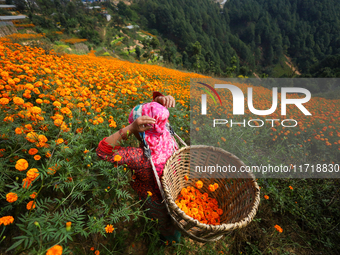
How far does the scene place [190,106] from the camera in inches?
118

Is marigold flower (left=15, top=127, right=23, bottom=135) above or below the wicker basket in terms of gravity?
above

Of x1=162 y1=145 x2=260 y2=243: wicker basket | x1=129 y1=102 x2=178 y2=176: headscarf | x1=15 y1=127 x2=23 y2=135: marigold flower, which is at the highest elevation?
x1=15 y1=127 x2=23 y2=135: marigold flower

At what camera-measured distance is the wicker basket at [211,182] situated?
3.47ft

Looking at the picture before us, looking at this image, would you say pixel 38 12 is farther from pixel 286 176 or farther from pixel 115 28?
pixel 286 176

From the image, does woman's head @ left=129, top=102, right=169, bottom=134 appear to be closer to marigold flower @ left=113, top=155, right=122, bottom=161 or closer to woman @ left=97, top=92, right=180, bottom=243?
woman @ left=97, top=92, right=180, bottom=243

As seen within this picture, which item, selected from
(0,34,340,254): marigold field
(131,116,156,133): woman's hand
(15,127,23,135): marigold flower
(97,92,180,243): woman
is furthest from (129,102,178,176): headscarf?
(15,127,23,135): marigold flower

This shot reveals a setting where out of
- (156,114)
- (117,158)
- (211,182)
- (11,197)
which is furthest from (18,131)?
(211,182)

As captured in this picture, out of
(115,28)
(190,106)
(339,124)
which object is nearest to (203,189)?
(190,106)

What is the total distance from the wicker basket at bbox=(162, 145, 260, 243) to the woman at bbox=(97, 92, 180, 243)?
0.43 ft

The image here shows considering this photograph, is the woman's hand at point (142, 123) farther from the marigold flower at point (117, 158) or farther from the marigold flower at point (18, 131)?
the marigold flower at point (18, 131)

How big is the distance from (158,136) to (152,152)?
0.50 ft

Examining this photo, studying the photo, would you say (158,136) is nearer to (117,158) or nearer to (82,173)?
(117,158)

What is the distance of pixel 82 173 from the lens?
3.51 feet

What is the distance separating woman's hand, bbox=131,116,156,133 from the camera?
1.07 meters
